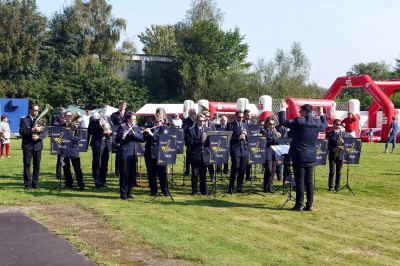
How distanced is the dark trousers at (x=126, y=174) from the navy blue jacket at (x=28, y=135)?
2448mm

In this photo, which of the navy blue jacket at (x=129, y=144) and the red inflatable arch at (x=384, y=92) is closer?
the navy blue jacket at (x=129, y=144)

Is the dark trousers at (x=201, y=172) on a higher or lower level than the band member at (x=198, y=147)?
lower

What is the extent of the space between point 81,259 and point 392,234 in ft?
16.5

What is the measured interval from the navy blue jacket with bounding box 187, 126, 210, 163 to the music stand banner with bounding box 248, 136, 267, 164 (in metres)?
1.08

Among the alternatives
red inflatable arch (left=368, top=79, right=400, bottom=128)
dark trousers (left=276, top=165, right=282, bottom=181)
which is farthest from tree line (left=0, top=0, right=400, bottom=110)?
dark trousers (left=276, top=165, right=282, bottom=181)

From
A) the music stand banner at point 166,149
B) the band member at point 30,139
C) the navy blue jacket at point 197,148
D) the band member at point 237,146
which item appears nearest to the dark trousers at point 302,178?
the band member at point 237,146

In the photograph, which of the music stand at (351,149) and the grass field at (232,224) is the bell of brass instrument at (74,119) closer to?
the grass field at (232,224)

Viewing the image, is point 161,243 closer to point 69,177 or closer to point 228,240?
point 228,240

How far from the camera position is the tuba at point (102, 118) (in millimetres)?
11591

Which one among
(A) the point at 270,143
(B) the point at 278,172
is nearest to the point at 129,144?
(A) the point at 270,143

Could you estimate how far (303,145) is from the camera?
30.6 ft

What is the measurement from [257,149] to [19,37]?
43.4 meters

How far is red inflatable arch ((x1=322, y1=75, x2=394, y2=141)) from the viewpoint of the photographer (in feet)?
103

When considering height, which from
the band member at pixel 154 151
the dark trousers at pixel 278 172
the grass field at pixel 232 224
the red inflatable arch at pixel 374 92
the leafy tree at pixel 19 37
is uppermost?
the leafy tree at pixel 19 37
